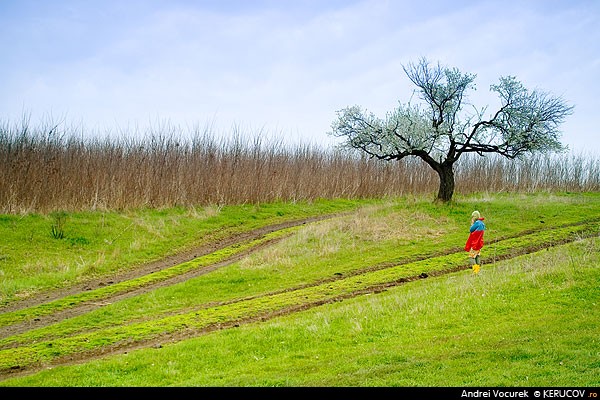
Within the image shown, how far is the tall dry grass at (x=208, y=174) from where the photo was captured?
956 inches

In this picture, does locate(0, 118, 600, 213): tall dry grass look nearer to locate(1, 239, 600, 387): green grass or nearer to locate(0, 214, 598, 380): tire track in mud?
locate(0, 214, 598, 380): tire track in mud

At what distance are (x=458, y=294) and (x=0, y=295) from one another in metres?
12.8

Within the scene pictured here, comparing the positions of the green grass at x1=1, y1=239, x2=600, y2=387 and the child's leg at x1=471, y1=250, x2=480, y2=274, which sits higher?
the child's leg at x1=471, y1=250, x2=480, y2=274

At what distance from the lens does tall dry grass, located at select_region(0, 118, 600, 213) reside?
79.7ft

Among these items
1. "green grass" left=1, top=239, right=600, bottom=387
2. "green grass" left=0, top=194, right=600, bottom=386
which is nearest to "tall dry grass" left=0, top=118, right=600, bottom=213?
"green grass" left=0, top=194, right=600, bottom=386

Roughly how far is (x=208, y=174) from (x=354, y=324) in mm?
20081

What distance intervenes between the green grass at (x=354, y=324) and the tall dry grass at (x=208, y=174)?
13.0 ft

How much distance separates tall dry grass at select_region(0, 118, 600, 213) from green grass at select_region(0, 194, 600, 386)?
156 inches

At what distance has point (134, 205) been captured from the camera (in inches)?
1034

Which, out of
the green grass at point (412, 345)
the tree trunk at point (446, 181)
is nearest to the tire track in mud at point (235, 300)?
the green grass at point (412, 345)

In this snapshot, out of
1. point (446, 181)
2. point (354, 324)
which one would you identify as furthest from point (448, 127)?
point (354, 324)

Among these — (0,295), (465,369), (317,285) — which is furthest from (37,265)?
(465,369)

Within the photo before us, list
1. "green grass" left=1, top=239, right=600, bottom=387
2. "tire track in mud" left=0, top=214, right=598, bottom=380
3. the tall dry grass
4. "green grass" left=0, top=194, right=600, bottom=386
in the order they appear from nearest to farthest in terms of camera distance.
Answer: "green grass" left=1, top=239, right=600, bottom=387, "green grass" left=0, top=194, right=600, bottom=386, "tire track in mud" left=0, top=214, right=598, bottom=380, the tall dry grass

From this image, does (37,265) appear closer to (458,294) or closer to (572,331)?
(458,294)
